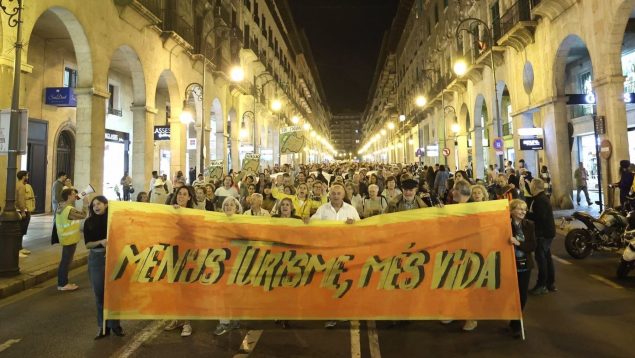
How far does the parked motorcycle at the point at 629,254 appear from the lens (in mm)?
7121

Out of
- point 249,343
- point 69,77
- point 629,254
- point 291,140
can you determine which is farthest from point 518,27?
point 69,77

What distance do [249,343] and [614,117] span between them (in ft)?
50.2

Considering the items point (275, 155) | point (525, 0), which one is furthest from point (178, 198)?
point (275, 155)

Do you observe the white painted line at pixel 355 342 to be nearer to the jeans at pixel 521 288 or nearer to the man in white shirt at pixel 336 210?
the man in white shirt at pixel 336 210

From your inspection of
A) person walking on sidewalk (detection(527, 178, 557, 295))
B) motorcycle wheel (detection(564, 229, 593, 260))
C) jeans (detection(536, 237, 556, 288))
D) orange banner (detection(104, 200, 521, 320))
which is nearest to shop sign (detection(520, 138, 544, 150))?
motorcycle wheel (detection(564, 229, 593, 260))

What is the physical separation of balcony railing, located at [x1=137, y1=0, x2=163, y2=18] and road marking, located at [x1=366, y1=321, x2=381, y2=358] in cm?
1645

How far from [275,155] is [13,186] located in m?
44.1

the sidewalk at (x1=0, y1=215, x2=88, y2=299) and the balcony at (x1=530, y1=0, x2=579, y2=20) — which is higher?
the balcony at (x1=530, y1=0, x2=579, y2=20)

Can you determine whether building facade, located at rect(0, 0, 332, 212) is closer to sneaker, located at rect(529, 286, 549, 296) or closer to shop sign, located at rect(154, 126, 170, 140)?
shop sign, located at rect(154, 126, 170, 140)

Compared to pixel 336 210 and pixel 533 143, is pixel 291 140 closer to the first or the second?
pixel 533 143

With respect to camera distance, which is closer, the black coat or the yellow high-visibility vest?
the black coat

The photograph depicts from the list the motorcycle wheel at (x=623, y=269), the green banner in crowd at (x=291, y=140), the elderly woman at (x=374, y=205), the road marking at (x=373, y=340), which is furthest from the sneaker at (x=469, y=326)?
the green banner in crowd at (x=291, y=140)

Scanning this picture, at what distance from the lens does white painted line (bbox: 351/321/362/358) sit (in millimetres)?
4609

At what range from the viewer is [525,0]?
19.8 meters
